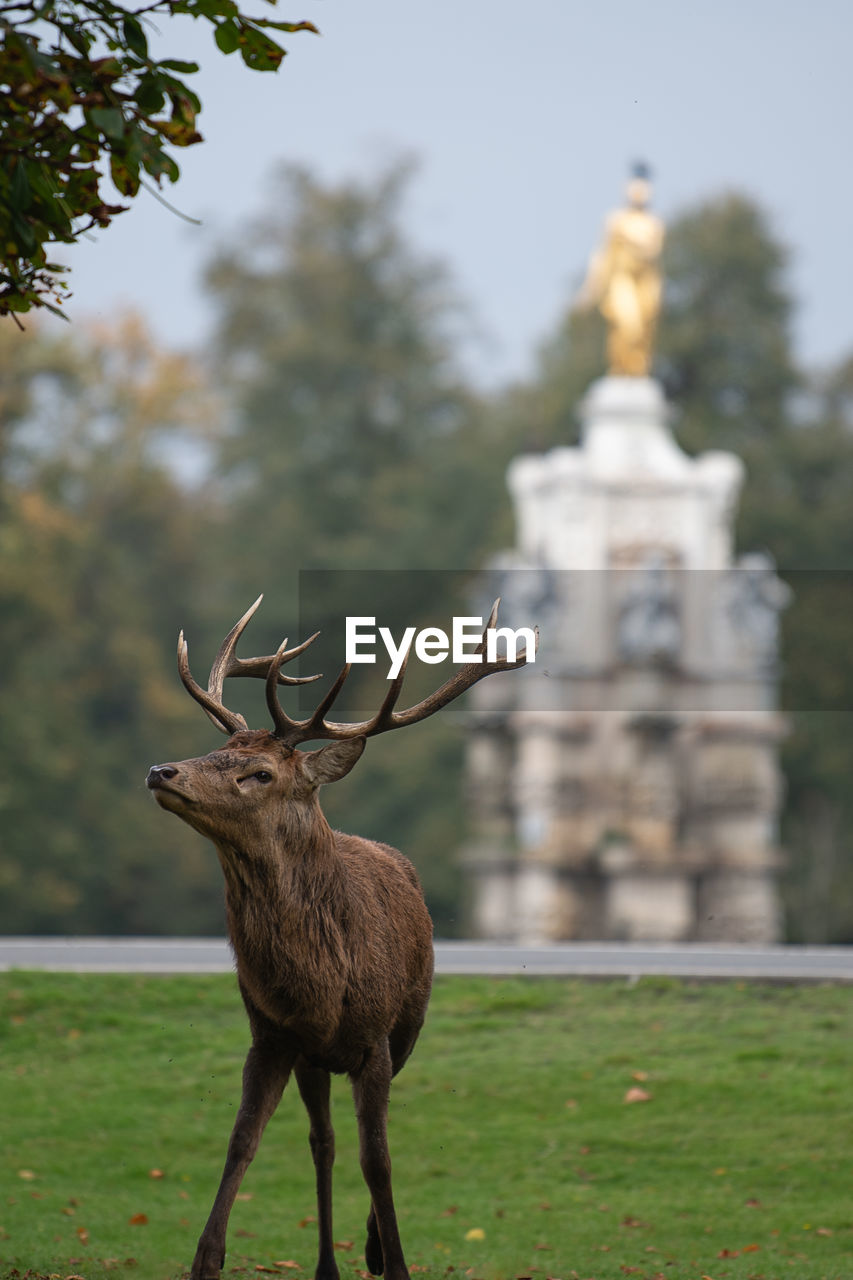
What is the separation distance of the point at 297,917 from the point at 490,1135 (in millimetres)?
5027

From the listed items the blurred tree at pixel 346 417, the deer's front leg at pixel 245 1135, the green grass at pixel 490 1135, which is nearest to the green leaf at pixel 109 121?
the deer's front leg at pixel 245 1135

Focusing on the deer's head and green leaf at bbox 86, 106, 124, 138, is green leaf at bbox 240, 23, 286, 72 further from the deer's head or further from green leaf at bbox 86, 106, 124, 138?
the deer's head

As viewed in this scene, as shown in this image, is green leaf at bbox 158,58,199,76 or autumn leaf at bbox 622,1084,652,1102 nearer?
green leaf at bbox 158,58,199,76

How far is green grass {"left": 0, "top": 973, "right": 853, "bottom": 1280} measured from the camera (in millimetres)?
8680

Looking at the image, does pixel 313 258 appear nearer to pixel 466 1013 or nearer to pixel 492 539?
pixel 492 539

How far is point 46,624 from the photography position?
32.7 m

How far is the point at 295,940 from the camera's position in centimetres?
600

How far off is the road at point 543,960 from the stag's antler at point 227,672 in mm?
7121

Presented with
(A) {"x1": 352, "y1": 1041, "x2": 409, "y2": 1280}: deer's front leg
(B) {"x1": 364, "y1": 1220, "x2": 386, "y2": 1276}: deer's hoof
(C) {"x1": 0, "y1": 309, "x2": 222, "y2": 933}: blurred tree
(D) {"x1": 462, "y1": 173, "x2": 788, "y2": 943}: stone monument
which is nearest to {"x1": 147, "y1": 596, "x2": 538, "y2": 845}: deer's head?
(A) {"x1": 352, "y1": 1041, "x2": 409, "y2": 1280}: deer's front leg

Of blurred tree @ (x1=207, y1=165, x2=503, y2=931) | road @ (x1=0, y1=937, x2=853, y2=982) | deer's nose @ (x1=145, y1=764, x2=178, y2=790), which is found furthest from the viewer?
blurred tree @ (x1=207, y1=165, x2=503, y2=931)

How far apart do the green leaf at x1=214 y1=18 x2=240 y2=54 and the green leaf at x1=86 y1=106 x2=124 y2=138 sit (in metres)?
0.47

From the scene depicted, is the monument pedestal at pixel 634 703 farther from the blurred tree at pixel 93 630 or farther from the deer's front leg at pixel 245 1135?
the deer's front leg at pixel 245 1135

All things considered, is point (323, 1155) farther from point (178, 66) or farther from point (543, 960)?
point (543, 960)

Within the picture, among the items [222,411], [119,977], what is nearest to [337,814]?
[222,411]
